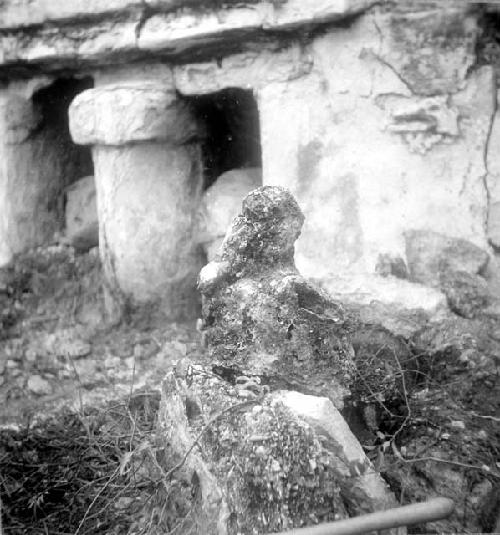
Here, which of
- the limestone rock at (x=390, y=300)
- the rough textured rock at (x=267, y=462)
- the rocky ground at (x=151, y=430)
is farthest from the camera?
the limestone rock at (x=390, y=300)

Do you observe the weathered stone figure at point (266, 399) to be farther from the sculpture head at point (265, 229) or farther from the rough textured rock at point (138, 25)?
the rough textured rock at point (138, 25)

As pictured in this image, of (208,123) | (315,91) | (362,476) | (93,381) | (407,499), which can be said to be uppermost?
(315,91)

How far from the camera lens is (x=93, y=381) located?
2.98 meters

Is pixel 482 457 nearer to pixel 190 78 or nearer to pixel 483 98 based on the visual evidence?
pixel 483 98

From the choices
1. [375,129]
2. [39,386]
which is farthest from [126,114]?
[39,386]

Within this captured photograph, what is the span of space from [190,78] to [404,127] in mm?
926

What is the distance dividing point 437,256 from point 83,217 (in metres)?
1.79

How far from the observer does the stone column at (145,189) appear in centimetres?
308

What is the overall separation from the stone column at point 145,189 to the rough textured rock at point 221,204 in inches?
2.7

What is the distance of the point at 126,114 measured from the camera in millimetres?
3043

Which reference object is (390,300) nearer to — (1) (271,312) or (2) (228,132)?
(1) (271,312)

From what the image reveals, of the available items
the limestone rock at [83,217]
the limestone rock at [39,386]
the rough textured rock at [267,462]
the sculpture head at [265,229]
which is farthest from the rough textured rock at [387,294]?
the limestone rock at [83,217]

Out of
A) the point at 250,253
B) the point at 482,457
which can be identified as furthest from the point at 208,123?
the point at 482,457

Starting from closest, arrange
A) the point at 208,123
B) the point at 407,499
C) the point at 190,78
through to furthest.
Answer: the point at 407,499
the point at 190,78
the point at 208,123
